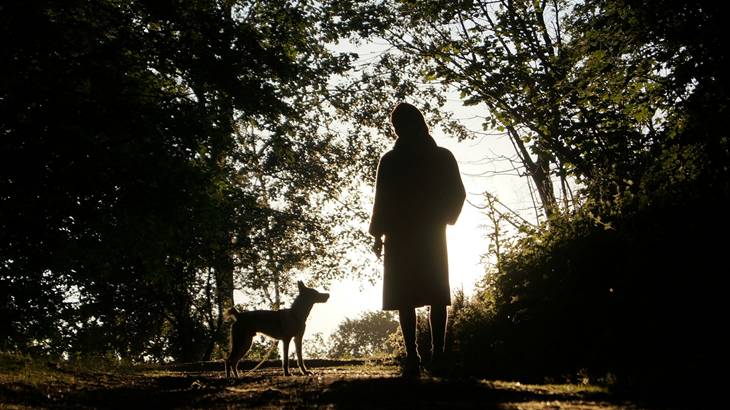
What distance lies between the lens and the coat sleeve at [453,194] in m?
5.74

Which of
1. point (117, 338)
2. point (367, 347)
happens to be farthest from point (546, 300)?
point (367, 347)

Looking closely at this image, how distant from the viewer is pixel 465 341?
8375 mm

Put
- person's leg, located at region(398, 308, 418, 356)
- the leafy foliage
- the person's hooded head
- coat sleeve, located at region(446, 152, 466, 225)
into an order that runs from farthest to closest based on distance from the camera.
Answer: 1. the leafy foliage
2. the person's hooded head
3. coat sleeve, located at region(446, 152, 466, 225)
4. person's leg, located at region(398, 308, 418, 356)

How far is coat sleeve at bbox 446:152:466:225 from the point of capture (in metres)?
5.74

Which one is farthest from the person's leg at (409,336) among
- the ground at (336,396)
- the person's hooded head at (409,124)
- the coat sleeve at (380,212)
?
the person's hooded head at (409,124)

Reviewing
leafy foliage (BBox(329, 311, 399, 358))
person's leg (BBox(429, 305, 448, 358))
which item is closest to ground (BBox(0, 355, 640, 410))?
person's leg (BBox(429, 305, 448, 358))

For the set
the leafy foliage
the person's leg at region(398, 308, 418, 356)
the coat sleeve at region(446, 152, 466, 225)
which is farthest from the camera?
the leafy foliage

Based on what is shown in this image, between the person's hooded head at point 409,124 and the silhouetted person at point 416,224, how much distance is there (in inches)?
0.5

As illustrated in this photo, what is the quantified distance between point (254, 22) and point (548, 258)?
27.7 ft

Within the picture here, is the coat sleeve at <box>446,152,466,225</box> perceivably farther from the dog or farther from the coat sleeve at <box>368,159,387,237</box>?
the dog

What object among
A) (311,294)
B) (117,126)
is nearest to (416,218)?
(311,294)

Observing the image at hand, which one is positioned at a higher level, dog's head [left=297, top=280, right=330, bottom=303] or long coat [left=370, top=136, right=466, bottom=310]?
long coat [left=370, top=136, right=466, bottom=310]

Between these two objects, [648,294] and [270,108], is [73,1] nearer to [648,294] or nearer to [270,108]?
[270,108]

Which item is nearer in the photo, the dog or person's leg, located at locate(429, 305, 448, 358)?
person's leg, located at locate(429, 305, 448, 358)
